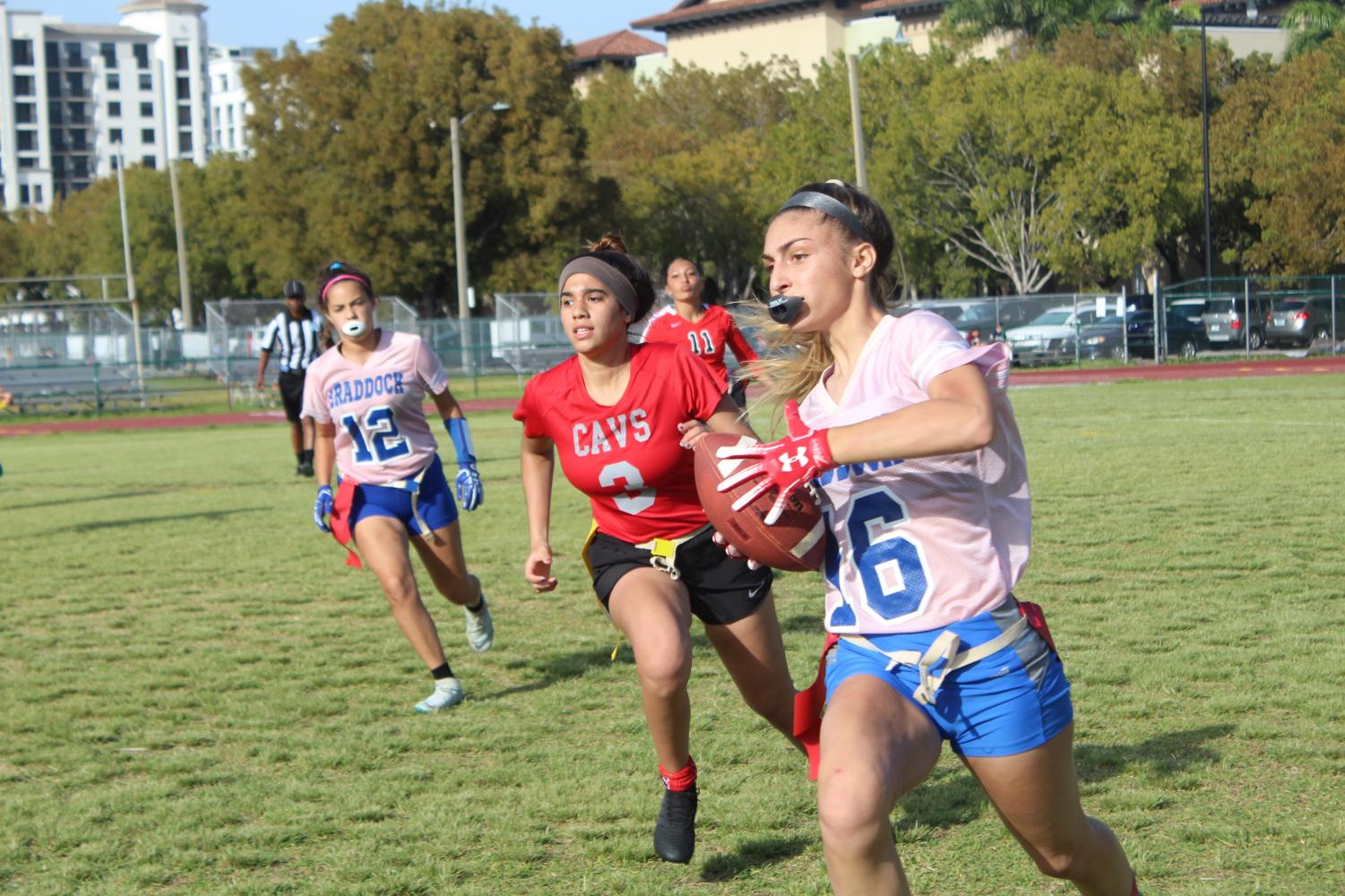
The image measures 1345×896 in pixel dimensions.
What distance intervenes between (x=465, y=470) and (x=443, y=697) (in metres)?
1.12

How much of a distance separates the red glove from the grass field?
5.94ft

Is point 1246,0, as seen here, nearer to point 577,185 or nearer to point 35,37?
point 577,185

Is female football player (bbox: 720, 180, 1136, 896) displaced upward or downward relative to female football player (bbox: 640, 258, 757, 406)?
downward

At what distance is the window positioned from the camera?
14975 cm

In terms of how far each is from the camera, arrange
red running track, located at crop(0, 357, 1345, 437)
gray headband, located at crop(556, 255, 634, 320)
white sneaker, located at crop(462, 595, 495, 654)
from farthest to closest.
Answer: red running track, located at crop(0, 357, 1345, 437) < white sneaker, located at crop(462, 595, 495, 654) < gray headband, located at crop(556, 255, 634, 320)

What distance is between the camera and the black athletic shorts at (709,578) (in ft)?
17.1

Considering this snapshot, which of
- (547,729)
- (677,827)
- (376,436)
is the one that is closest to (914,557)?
(677,827)

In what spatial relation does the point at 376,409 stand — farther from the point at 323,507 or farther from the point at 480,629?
the point at 480,629

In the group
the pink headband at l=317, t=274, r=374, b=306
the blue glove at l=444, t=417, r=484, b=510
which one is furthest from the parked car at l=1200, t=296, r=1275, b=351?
the pink headband at l=317, t=274, r=374, b=306

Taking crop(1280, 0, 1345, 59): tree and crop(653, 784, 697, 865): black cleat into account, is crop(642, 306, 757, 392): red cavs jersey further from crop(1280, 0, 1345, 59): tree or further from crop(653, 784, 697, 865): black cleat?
crop(1280, 0, 1345, 59): tree

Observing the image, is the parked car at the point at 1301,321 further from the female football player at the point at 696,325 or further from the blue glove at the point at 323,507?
the blue glove at the point at 323,507

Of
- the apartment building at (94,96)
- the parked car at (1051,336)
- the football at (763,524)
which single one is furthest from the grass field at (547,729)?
the apartment building at (94,96)

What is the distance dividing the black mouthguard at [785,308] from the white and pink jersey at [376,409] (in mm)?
4109

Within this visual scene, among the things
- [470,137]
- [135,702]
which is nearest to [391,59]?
[470,137]
